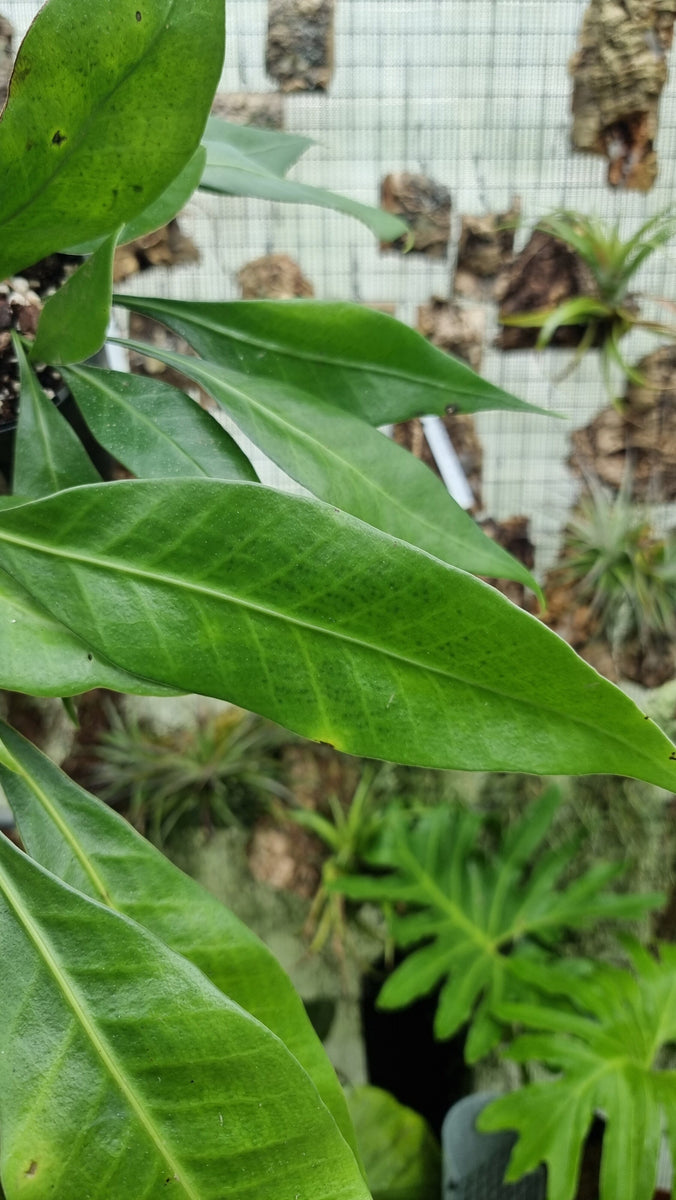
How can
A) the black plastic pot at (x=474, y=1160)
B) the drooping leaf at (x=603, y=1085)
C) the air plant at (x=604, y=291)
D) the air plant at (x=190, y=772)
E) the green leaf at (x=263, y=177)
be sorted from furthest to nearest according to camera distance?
the air plant at (x=190, y=772) < the air plant at (x=604, y=291) < the black plastic pot at (x=474, y=1160) < the drooping leaf at (x=603, y=1085) < the green leaf at (x=263, y=177)

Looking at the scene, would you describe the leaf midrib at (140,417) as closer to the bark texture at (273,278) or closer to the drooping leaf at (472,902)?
the bark texture at (273,278)

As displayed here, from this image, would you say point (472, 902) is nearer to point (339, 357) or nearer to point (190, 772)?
point (190, 772)

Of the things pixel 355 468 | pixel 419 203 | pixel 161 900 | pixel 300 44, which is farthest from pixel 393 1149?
pixel 300 44

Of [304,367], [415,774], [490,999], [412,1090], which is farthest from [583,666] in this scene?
[412,1090]

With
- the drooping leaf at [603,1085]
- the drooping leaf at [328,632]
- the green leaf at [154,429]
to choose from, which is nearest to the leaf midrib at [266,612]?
the drooping leaf at [328,632]

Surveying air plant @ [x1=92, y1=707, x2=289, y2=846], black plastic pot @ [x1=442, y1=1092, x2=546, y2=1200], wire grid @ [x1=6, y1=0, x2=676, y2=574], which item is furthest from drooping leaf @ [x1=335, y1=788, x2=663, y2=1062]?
wire grid @ [x1=6, y1=0, x2=676, y2=574]

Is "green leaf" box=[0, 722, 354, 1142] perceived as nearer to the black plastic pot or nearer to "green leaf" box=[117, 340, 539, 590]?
"green leaf" box=[117, 340, 539, 590]
